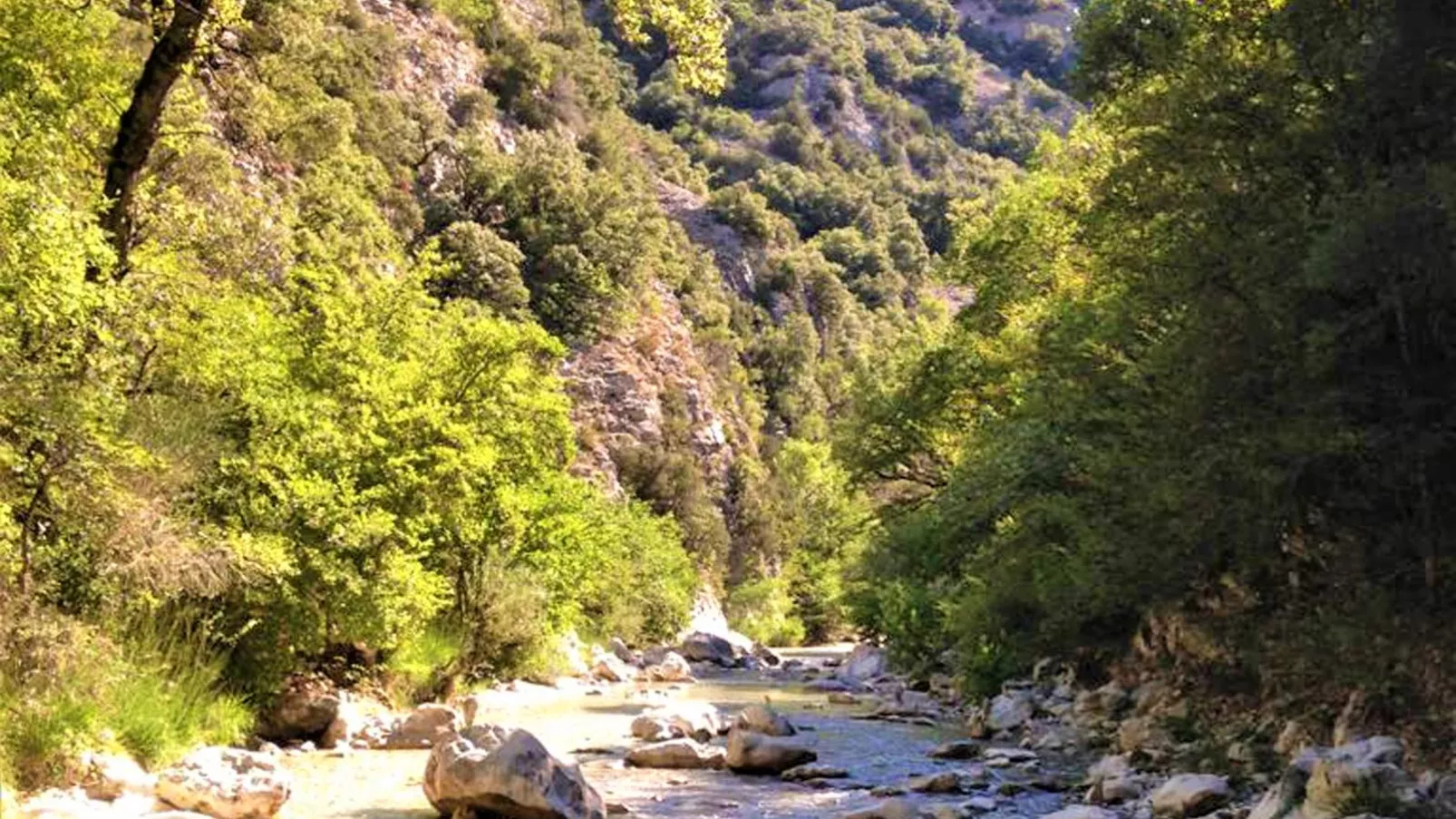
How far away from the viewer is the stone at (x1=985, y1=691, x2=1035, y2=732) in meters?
19.2

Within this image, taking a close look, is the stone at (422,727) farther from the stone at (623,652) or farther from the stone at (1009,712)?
the stone at (623,652)

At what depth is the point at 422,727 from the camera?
55.4ft

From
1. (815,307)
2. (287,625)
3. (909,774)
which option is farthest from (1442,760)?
(815,307)

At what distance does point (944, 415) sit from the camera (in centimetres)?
3416

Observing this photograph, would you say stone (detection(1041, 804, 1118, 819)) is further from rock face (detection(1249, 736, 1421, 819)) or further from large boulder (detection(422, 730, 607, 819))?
large boulder (detection(422, 730, 607, 819))

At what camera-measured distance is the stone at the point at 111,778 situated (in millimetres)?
10734

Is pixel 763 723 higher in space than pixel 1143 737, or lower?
lower

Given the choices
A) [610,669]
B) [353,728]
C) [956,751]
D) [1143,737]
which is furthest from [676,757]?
[610,669]

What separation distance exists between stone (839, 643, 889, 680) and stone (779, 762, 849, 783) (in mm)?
19271

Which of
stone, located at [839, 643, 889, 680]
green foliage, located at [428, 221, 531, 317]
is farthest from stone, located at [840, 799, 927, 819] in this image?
green foliage, located at [428, 221, 531, 317]

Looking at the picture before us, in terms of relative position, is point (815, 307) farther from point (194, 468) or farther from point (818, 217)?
point (194, 468)

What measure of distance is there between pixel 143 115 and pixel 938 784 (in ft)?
37.8

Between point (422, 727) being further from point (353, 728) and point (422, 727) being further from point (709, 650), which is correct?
point (709, 650)

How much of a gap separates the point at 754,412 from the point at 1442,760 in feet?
233
